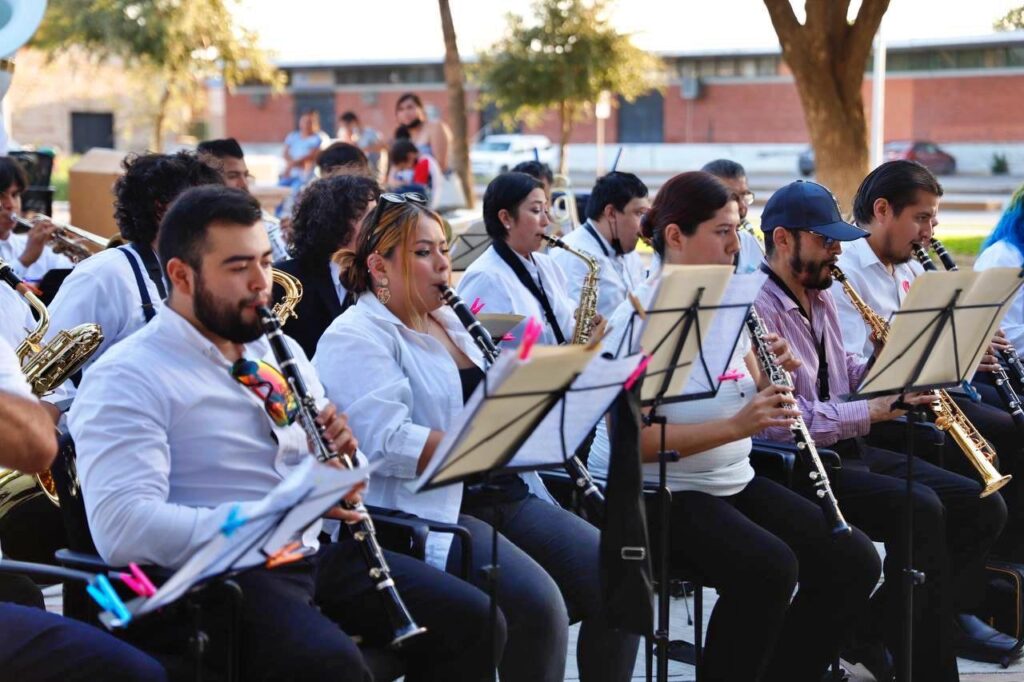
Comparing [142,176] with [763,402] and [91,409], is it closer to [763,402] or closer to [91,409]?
[91,409]

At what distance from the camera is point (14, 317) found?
4797 millimetres

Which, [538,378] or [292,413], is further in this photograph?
[292,413]

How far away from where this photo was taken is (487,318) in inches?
205

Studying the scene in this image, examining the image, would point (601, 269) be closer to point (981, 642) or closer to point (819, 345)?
point (819, 345)

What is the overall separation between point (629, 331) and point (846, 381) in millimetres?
1437

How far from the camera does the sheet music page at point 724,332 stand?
386cm

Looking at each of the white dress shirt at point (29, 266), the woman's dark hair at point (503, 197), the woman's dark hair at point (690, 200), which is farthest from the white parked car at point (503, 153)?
the woman's dark hair at point (690, 200)

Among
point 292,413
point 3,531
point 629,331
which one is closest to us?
point 292,413

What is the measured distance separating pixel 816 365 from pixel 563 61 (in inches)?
1060

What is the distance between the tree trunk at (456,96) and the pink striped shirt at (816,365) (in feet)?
43.7

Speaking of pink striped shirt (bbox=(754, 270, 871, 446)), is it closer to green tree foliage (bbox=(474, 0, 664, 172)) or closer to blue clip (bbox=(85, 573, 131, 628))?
blue clip (bbox=(85, 573, 131, 628))

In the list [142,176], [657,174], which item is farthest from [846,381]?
[657,174]

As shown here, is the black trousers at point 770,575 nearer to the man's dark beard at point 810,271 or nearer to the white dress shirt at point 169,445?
the man's dark beard at point 810,271

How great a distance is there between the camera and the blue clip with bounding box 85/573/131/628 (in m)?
2.54
